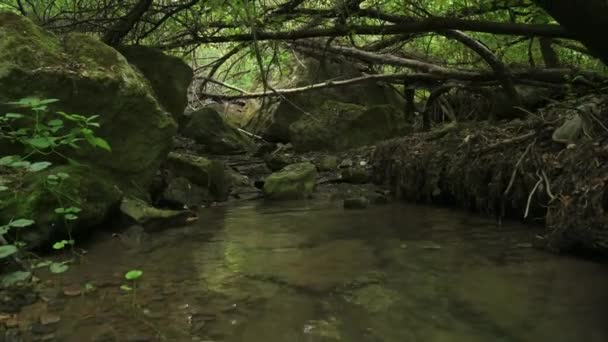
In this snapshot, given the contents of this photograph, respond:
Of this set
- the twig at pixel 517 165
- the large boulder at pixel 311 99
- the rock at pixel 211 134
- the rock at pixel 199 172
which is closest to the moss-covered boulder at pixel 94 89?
the rock at pixel 199 172

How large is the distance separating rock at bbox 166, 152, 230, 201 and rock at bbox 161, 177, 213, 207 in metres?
0.08

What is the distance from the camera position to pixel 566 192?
13.5 feet

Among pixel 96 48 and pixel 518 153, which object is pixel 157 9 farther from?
pixel 518 153

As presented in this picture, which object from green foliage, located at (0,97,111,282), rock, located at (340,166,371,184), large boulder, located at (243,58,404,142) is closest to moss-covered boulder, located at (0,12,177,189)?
green foliage, located at (0,97,111,282)

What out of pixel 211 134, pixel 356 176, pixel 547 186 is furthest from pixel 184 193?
pixel 547 186

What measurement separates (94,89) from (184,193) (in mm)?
1910

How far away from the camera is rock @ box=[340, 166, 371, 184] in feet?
26.0

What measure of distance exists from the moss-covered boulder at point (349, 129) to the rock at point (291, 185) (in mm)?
3219

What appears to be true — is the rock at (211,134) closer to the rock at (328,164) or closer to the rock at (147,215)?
the rock at (328,164)

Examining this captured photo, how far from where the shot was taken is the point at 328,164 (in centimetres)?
900

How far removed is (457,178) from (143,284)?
3585 millimetres

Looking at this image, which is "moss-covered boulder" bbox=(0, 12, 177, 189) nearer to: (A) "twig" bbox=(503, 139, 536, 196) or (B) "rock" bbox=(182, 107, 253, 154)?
(A) "twig" bbox=(503, 139, 536, 196)

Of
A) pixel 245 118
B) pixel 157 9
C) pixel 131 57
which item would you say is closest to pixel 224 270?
pixel 157 9

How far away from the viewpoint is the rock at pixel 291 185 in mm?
7137
